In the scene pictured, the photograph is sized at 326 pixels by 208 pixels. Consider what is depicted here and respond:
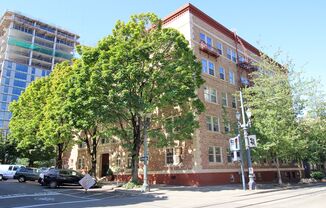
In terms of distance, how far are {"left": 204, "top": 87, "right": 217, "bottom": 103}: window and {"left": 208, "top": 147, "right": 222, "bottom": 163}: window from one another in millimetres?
5037

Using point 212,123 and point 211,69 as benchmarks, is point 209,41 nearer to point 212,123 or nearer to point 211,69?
point 211,69

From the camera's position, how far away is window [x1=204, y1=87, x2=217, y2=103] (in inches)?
1114

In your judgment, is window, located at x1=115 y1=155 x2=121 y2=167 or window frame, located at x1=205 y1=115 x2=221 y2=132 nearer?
window frame, located at x1=205 y1=115 x2=221 y2=132

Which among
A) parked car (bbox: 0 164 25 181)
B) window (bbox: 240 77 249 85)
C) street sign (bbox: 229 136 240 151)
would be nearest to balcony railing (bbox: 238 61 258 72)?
window (bbox: 240 77 249 85)

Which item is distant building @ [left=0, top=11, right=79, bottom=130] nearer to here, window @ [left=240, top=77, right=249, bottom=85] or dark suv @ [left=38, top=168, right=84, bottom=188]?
dark suv @ [left=38, top=168, right=84, bottom=188]

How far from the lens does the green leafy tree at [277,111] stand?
24734 mm

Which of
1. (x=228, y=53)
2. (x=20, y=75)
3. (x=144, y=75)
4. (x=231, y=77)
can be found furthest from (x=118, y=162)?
(x=20, y=75)

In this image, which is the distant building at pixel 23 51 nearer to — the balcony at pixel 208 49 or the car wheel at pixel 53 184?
the car wheel at pixel 53 184

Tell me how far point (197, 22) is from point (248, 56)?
37.0 feet

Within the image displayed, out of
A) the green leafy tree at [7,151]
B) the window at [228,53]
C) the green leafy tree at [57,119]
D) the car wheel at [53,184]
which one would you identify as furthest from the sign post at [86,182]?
the green leafy tree at [7,151]

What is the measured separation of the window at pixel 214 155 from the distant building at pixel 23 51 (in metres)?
87.7

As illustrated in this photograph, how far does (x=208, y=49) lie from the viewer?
2898 centimetres

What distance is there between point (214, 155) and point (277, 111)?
7.38 m

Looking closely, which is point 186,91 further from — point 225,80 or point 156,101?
point 225,80
